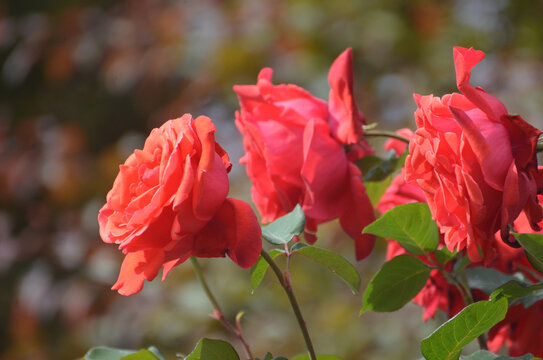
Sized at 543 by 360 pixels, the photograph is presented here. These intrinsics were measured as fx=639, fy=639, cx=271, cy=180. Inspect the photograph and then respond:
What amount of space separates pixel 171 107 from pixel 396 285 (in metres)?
1.17

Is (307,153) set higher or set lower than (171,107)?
higher

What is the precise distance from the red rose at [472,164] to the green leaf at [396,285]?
55mm

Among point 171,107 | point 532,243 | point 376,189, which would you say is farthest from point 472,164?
point 171,107

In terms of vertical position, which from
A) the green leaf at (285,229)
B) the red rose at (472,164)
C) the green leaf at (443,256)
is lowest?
the green leaf at (443,256)

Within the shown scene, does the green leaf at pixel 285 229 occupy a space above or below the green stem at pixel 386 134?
below

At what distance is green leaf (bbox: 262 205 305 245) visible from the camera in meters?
0.31

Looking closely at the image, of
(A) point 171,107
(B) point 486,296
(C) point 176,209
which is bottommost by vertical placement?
(A) point 171,107

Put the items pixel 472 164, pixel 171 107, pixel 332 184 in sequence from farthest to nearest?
pixel 171 107
pixel 332 184
pixel 472 164

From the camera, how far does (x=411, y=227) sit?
1.05ft

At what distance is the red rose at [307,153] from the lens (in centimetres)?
36

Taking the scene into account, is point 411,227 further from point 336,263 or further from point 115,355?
point 115,355

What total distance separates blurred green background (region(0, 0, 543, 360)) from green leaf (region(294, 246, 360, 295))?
24.3 inches

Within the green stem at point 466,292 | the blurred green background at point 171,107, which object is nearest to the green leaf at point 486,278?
the green stem at point 466,292

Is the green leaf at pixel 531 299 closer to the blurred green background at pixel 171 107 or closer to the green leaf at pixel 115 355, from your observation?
the green leaf at pixel 115 355
